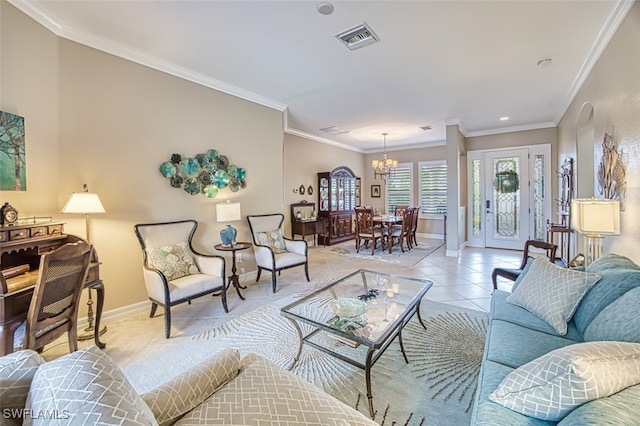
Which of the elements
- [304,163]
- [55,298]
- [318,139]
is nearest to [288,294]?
[55,298]

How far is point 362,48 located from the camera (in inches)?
115

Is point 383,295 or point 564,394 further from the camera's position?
point 383,295

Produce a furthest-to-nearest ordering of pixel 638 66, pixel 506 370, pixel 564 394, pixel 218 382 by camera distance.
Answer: pixel 638 66 → pixel 506 370 → pixel 218 382 → pixel 564 394

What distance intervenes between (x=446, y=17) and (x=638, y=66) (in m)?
1.47

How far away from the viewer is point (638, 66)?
2.06 m

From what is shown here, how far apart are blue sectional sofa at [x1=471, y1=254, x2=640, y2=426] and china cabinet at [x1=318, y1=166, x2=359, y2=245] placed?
5.17 meters

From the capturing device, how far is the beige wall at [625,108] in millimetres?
2109

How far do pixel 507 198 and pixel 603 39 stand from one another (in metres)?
4.26

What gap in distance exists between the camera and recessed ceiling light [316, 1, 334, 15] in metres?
2.25

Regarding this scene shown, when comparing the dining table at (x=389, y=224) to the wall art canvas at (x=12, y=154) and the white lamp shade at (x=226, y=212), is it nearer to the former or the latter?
the white lamp shade at (x=226, y=212)

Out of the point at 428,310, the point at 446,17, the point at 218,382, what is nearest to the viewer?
the point at 218,382

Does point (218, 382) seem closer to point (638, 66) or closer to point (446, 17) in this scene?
point (446, 17)

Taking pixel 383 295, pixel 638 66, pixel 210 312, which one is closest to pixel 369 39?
pixel 638 66

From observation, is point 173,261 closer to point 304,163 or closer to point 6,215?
point 6,215
